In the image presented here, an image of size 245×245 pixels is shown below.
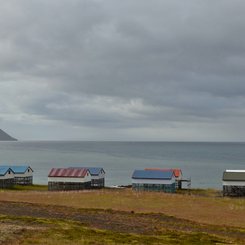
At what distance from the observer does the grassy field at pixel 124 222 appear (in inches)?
1238

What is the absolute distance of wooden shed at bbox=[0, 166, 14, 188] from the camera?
102438 millimetres

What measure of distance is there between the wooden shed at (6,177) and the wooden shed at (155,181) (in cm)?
3156

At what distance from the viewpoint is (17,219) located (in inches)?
1581

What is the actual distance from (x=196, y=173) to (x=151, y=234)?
6516 inches

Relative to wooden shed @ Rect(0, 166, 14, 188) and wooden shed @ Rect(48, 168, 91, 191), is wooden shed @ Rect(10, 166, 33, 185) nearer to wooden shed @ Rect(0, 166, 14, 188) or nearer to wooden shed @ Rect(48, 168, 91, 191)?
wooden shed @ Rect(0, 166, 14, 188)

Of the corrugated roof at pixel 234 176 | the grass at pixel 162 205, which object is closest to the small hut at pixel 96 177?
the corrugated roof at pixel 234 176

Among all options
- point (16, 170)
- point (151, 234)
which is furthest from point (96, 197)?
point (16, 170)

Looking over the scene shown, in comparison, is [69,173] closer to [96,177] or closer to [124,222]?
[96,177]

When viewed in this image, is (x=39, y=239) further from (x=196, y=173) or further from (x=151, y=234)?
(x=196, y=173)

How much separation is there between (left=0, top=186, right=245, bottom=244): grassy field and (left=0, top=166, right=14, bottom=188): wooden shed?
117 ft

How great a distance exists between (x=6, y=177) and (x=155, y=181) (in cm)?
3691

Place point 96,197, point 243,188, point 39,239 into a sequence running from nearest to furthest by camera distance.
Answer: point 39,239 < point 96,197 < point 243,188

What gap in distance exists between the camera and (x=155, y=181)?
97062 millimetres

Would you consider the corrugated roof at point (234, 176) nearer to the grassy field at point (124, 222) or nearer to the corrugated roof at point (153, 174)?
the corrugated roof at point (153, 174)
